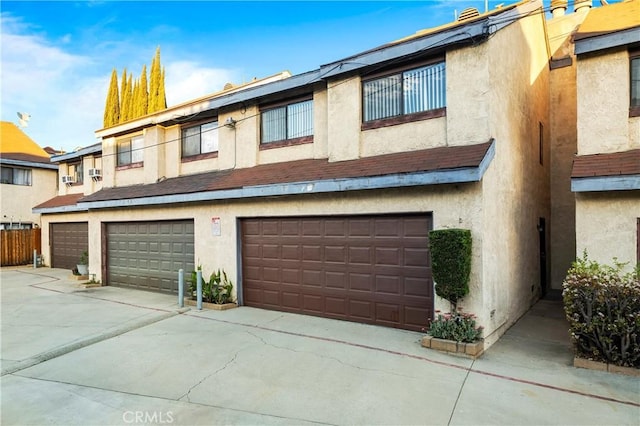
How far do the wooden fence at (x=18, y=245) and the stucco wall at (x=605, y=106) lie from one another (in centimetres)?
2442

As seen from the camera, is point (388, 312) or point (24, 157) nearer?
point (388, 312)

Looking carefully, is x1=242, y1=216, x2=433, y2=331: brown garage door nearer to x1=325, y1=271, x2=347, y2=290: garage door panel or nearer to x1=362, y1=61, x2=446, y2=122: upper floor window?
x1=325, y1=271, x2=347, y2=290: garage door panel

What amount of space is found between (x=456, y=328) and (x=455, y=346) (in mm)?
307

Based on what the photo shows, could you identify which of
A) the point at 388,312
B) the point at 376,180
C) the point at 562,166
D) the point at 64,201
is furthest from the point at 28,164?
the point at 562,166

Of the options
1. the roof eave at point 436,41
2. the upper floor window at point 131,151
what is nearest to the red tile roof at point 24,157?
the upper floor window at point 131,151

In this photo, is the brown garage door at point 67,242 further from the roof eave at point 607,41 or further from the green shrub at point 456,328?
the roof eave at point 607,41

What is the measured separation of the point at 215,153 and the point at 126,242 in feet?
16.4

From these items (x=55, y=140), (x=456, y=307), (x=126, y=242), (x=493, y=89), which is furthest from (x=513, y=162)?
(x=55, y=140)

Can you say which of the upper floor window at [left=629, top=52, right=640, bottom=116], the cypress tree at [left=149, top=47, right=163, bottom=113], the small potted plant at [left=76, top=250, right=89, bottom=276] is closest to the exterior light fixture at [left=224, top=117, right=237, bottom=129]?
the upper floor window at [left=629, top=52, right=640, bottom=116]

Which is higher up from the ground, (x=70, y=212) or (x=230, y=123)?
(x=230, y=123)

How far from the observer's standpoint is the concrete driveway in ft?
13.4

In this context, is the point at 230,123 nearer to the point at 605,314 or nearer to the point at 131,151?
the point at 131,151

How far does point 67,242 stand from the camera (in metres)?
17.7

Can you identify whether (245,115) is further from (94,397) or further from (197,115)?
(94,397)
